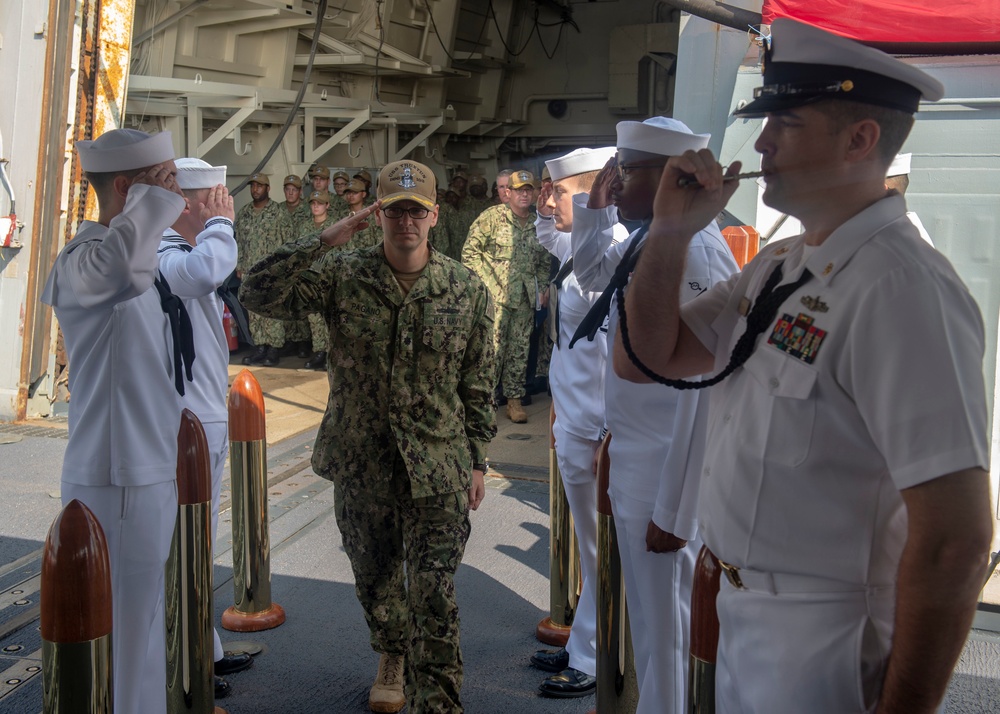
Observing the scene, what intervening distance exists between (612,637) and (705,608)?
1109mm

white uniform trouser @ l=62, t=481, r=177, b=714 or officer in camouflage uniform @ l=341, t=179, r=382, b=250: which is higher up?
officer in camouflage uniform @ l=341, t=179, r=382, b=250

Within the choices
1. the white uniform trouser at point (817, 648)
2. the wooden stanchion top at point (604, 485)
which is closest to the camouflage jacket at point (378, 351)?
the wooden stanchion top at point (604, 485)

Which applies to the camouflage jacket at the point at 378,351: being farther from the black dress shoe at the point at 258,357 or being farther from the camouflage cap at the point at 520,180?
the black dress shoe at the point at 258,357

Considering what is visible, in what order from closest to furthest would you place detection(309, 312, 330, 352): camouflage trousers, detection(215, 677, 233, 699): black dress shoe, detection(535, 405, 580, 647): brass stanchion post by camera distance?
detection(215, 677, 233, 699): black dress shoe → detection(535, 405, 580, 647): brass stanchion post → detection(309, 312, 330, 352): camouflage trousers

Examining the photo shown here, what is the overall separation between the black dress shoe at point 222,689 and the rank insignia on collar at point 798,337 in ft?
8.71

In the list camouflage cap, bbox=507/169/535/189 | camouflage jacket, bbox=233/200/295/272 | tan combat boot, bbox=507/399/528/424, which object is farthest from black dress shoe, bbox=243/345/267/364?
camouflage cap, bbox=507/169/535/189

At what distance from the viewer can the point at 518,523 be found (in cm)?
537

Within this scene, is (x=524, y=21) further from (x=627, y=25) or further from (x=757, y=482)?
(x=757, y=482)

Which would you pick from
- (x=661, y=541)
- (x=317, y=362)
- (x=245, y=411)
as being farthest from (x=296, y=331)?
(x=661, y=541)

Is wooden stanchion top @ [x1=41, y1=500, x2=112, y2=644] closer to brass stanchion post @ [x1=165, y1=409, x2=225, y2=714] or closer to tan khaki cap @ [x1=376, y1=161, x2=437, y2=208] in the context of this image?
brass stanchion post @ [x1=165, y1=409, x2=225, y2=714]

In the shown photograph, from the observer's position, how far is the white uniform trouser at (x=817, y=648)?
1.52 metres

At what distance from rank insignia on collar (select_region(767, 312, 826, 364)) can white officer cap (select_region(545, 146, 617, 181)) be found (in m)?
2.25

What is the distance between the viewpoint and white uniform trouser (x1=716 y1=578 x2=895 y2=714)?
1519 millimetres

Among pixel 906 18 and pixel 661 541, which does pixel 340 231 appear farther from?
pixel 906 18
